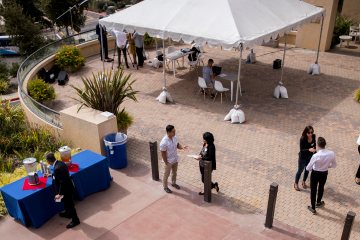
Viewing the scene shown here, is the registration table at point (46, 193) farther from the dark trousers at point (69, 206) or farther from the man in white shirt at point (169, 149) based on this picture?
the man in white shirt at point (169, 149)

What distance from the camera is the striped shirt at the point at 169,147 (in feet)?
23.2

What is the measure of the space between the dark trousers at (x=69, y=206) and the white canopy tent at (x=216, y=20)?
20.2ft

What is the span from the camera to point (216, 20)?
11.1 meters

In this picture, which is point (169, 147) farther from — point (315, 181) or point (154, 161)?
point (315, 181)

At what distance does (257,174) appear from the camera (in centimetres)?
830

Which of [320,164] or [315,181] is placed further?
[315,181]

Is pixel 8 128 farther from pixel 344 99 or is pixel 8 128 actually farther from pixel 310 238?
pixel 344 99

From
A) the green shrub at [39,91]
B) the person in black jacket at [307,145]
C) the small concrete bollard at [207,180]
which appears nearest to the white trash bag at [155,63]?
the green shrub at [39,91]

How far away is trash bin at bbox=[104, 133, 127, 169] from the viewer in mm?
8296

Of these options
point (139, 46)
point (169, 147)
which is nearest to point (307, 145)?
point (169, 147)

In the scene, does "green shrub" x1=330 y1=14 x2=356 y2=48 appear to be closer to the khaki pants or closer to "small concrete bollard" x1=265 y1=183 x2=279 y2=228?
the khaki pants

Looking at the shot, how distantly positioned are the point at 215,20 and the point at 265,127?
3671mm

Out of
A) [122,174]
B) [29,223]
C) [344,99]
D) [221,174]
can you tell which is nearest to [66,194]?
[29,223]

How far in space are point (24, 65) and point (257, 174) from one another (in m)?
10.3
